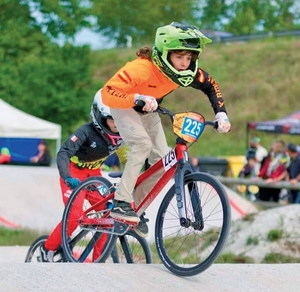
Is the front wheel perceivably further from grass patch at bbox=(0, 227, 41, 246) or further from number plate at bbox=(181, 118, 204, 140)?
grass patch at bbox=(0, 227, 41, 246)

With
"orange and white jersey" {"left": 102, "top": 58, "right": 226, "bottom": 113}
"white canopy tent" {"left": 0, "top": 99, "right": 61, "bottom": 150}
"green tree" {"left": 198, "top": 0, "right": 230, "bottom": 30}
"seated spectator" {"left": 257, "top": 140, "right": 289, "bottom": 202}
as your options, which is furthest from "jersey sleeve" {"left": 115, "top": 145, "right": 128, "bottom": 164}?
"green tree" {"left": 198, "top": 0, "right": 230, "bottom": 30}

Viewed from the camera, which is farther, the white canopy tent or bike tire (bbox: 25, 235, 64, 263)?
the white canopy tent

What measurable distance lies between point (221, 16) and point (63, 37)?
24.7 meters

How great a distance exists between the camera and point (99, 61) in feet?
160

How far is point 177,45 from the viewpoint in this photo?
6.42 metres

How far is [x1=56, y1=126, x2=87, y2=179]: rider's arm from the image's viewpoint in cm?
743

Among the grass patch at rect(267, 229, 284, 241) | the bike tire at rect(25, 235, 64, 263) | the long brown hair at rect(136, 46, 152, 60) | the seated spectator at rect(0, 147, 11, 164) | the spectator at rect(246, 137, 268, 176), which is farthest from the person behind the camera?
the seated spectator at rect(0, 147, 11, 164)

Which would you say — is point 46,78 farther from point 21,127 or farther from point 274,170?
point 274,170

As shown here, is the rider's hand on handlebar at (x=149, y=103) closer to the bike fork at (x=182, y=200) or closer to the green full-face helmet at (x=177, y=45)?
the green full-face helmet at (x=177, y=45)

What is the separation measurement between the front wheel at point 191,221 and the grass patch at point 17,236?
5603mm

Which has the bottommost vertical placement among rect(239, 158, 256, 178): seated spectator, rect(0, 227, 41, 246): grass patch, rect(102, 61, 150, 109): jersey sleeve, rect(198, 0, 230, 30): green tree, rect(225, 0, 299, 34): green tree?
rect(225, 0, 299, 34): green tree

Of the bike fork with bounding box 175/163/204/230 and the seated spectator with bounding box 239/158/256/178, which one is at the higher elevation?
the bike fork with bounding box 175/163/204/230

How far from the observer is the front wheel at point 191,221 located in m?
6.31

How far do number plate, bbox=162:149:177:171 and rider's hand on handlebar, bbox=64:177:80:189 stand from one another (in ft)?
3.21
